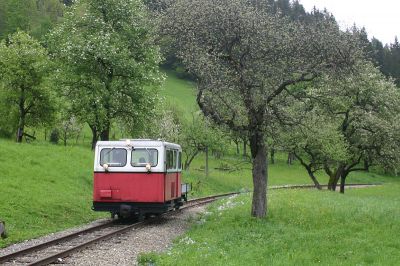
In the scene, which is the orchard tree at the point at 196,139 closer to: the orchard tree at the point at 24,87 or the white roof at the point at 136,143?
the orchard tree at the point at 24,87

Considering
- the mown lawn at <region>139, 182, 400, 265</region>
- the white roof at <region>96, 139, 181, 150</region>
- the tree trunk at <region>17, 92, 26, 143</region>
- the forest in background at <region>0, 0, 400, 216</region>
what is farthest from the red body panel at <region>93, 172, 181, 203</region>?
the tree trunk at <region>17, 92, 26, 143</region>

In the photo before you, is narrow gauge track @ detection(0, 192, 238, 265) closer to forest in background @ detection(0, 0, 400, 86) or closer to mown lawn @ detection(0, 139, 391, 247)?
mown lawn @ detection(0, 139, 391, 247)

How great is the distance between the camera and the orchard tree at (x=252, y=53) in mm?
18297

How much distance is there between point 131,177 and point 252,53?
6846 mm

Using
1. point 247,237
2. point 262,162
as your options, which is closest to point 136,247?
point 247,237

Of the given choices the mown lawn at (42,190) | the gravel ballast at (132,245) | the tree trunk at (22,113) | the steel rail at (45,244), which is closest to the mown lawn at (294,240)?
the gravel ballast at (132,245)

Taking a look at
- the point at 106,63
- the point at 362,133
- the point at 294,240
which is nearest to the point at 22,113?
the point at 106,63

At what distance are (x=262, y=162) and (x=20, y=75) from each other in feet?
107

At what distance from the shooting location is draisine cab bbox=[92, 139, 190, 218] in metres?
20.2

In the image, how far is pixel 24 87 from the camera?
46594 millimetres

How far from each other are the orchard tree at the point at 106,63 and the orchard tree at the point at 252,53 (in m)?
15.1

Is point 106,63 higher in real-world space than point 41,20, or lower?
lower

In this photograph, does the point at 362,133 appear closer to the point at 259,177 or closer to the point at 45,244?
the point at 259,177

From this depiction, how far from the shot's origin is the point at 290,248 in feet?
44.1
